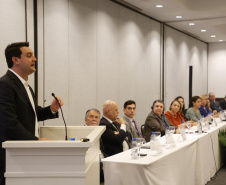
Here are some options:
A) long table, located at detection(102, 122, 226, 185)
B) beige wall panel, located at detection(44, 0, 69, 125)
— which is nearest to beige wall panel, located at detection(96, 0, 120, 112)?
beige wall panel, located at detection(44, 0, 69, 125)

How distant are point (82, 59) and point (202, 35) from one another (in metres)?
7.30

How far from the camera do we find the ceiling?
7738 mm

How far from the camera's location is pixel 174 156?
3.66 m

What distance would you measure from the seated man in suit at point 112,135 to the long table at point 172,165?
381 millimetres

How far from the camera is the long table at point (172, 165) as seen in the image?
306 centimetres

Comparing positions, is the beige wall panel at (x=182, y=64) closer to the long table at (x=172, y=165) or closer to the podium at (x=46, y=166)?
the long table at (x=172, y=165)

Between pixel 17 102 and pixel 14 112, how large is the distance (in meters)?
0.10

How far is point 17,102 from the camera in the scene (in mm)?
2072

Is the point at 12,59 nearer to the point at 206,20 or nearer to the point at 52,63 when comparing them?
the point at 52,63

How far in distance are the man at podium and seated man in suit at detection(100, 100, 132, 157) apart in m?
1.62

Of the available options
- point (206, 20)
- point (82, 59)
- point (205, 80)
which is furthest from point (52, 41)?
point (205, 80)

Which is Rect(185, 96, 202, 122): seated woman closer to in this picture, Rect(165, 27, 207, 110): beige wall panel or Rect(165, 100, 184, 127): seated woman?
Rect(165, 100, 184, 127): seated woman

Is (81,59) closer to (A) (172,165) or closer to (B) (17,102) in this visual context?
(A) (172,165)

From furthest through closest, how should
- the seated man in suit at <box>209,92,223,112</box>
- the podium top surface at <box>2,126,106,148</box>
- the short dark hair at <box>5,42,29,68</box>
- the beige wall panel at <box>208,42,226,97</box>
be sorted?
the beige wall panel at <box>208,42,226,97</box>, the seated man in suit at <box>209,92,223,112</box>, the short dark hair at <box>5,42,29,68</box>, the podium top surface at <box>2,126,106,148</box>
